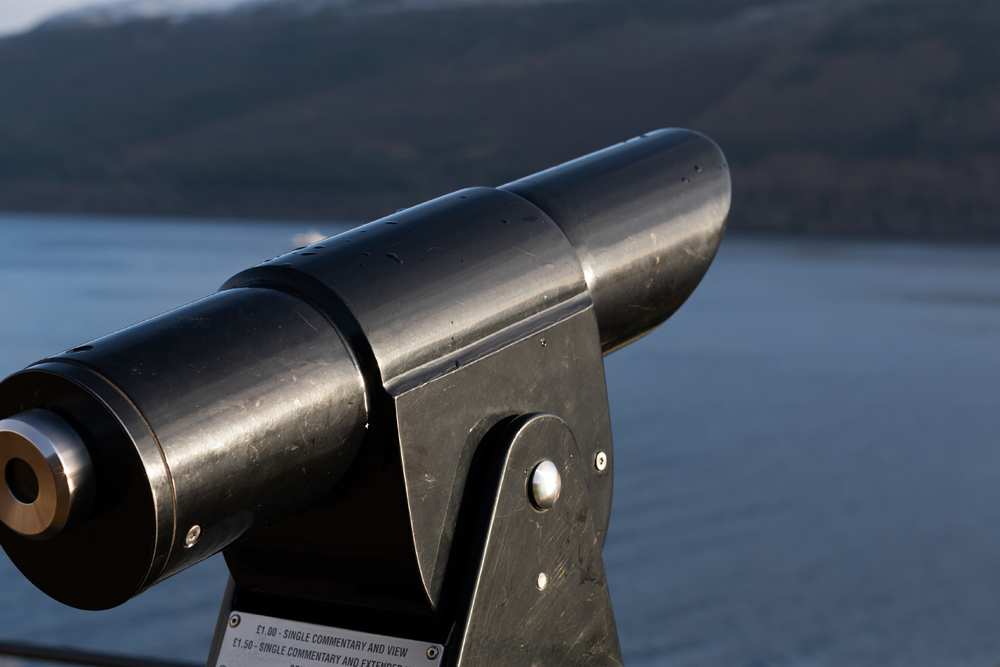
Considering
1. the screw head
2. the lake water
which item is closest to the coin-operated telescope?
the screw head

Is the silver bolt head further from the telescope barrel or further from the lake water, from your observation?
the lake water

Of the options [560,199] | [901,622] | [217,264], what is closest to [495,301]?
[560,199]

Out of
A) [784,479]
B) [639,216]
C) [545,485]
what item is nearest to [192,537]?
[545,485]

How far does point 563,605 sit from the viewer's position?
77 centimetres

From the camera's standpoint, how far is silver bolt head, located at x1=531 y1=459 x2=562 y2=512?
0.74 metres

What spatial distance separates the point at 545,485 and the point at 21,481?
34cm

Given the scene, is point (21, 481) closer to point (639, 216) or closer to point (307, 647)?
point (307, 647)

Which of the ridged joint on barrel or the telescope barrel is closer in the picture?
the telescope barrel

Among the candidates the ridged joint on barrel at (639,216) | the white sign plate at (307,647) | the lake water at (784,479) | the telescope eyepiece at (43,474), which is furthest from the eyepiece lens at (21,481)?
the lake water at (784,479)

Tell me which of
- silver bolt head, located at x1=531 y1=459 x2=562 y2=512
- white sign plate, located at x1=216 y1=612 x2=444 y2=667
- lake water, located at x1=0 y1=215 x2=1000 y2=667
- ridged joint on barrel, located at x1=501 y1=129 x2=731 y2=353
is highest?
ridged joint on barrel, located at x1=501 y1=129 x2=731 y2=353

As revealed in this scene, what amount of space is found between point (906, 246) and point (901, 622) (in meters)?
40.1

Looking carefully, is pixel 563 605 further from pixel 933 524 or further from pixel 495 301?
pixel 933 524

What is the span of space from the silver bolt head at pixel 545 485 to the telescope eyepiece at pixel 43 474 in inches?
11.7

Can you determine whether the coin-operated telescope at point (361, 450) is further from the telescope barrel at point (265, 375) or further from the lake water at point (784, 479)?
the lake water at point (784, 479)
